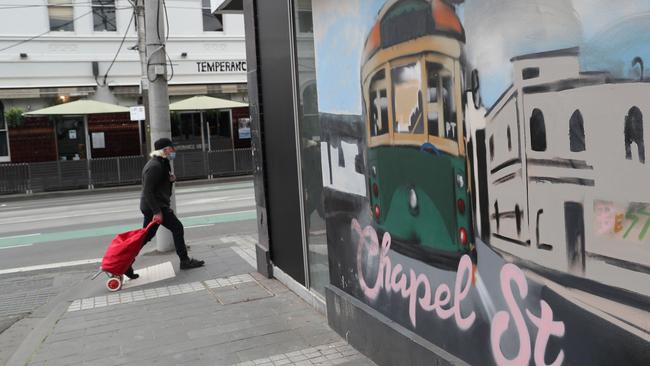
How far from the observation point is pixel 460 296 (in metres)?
3.16

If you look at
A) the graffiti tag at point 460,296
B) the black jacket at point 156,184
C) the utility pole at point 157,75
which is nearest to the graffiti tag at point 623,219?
the graffiti tag at point 460,296

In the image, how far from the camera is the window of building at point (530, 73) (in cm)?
244

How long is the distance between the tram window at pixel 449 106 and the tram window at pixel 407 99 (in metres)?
0.25

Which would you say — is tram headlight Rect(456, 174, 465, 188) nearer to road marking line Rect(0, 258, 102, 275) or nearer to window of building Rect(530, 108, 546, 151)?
window of building Rect(530, 108, 546, 151)

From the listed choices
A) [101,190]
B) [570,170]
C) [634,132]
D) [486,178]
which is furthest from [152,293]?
[101,190]


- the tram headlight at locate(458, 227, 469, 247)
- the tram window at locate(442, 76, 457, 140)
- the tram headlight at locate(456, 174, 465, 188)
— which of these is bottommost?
the tram headlight at locate(458, 227, 469, 247)

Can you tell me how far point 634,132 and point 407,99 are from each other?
1603 mm

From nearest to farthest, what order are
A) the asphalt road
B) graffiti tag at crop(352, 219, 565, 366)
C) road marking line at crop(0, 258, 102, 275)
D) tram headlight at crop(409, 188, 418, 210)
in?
graffiti tag at crop(352, 219, 565, 366)
tram headlight at crop(409, 188, 418, 210)
road marking line at crop(0, 258, 102, 275)
the asphalt road

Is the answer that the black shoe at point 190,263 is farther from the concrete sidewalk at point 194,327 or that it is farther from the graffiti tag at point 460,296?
the graffiti tag at point 460,296

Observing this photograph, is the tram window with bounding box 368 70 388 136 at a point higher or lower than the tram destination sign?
lower

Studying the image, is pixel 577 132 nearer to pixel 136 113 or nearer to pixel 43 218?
pixel 43 218

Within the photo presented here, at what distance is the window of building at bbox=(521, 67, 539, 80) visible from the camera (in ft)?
8.01

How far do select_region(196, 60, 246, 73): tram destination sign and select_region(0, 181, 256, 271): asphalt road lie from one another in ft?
24.5

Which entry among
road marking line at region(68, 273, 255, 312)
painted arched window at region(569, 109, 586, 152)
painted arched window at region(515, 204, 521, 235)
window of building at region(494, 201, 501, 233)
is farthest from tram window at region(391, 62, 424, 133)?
road marking line at region(68, 273, 255, 312)
